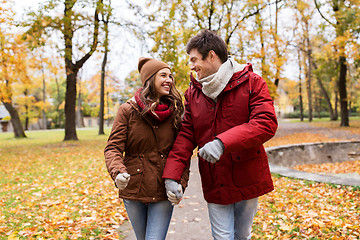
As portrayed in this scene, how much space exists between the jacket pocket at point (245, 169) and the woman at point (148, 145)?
422 mm

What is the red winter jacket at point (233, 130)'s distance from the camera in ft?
6.96

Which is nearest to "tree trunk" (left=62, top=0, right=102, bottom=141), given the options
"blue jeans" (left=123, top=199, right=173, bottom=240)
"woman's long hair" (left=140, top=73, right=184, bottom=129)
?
"woman's long hair" (left=140, top=73, right=184, bottom=129)

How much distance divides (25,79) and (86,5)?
778 centimetres

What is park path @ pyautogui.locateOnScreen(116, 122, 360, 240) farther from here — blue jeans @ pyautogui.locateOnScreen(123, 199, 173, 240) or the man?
the man

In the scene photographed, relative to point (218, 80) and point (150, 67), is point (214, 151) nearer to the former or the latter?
point (218, 80)

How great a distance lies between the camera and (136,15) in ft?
52.7

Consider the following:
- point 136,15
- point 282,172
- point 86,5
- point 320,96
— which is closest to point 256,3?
point 136,15

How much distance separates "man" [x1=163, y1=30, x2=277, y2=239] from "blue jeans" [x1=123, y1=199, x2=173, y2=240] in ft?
0.72

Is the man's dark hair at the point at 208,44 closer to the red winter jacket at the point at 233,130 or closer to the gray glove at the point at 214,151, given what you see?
the red winter jacket at the point at 233,130

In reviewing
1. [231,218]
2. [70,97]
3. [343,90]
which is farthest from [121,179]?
[343,90]

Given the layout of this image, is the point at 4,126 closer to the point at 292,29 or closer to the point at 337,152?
the point at 292,29

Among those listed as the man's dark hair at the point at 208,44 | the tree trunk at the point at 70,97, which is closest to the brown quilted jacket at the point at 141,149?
the man's dark hair at the point at 208,44

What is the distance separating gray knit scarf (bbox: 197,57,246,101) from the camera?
7.18 feet

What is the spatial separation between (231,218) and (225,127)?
71 centimetres
